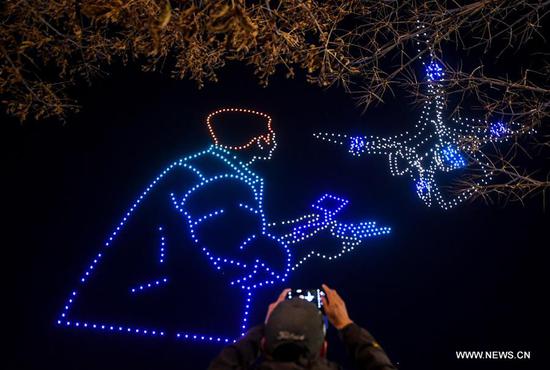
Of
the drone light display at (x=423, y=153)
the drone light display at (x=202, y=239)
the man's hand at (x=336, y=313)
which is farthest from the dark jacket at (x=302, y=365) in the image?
the drone light display at (x=423, y=153)

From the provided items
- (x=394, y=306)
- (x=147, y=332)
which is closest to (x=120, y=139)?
(x=147, y=332)

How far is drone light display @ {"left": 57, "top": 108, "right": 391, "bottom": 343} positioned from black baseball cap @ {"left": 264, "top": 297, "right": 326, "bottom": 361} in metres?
4.76

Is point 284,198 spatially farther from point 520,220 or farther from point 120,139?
point 520,220

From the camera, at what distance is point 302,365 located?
6.48ft

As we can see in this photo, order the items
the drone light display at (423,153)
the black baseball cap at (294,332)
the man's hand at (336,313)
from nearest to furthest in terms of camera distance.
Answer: the black baseball cap at (294,332) → the man's hand at (336,313) → the drone light display at (423,153)

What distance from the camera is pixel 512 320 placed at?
25.2ft

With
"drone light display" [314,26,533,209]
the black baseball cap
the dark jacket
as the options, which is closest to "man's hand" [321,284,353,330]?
the dark jacket

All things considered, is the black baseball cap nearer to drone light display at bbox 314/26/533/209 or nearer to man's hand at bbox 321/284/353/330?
man's hand at bbox 321/284/353/330

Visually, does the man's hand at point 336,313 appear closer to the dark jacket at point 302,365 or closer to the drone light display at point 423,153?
the dark jacket at point 302,365

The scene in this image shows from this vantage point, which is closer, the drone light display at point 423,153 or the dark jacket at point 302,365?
the dark jacket at point 302,365

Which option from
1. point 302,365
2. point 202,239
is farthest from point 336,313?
point 202,239

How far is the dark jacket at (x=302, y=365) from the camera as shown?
2006 millimetres

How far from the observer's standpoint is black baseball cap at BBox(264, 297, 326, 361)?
196 centimetres

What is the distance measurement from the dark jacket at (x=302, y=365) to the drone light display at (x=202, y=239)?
14.9ft
